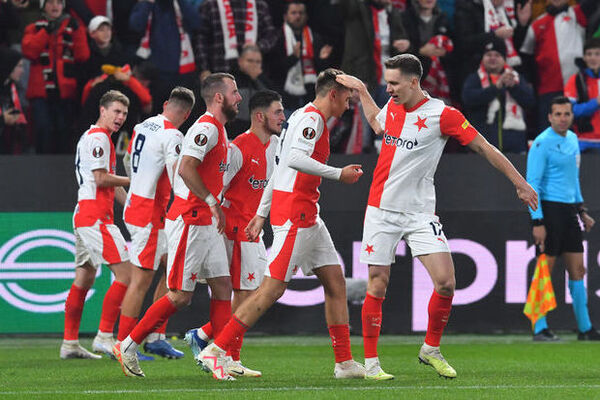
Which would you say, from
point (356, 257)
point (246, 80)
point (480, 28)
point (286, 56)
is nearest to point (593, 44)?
point (480, 28)

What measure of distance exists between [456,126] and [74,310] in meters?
4.32

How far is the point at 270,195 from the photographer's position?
8.03 metres

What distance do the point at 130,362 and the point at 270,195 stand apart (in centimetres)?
155

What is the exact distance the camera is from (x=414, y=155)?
7.81m

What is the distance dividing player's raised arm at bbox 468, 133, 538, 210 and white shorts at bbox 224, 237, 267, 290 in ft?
6.72

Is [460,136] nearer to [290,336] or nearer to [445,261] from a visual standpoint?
[445,261]

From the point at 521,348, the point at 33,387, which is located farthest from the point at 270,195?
the point at 521,348

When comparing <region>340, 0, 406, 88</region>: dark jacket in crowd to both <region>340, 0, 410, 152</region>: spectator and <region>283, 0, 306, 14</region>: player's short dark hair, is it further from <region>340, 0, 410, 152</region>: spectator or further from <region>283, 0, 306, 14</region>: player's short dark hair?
<region>283, 0, 306, 14</region>: player's short dark hair

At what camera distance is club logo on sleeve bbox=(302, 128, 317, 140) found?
7.76m

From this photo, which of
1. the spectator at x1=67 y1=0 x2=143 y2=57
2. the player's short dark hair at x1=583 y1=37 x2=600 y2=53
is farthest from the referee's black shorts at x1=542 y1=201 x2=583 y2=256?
the spectator at x1=67 y1=0 x2=143 y2=57

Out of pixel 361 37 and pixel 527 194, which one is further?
pixel 361 37

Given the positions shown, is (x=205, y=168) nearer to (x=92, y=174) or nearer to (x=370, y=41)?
(x=92, y=174)

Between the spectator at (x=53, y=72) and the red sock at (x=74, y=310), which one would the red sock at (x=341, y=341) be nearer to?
the red sock at (x=74, y=310)

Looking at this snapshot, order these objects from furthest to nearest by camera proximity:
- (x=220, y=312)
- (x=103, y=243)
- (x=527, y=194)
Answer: (x=103, y=243) → (x=220, y=312) → (x=527, y=194)
